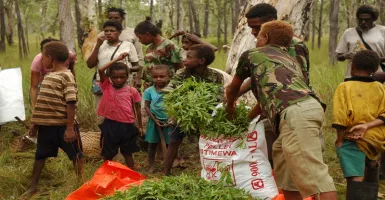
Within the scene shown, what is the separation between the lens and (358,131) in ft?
10.5

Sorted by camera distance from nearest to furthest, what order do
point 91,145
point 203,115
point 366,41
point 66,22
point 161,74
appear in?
point 203,115 < point 161,74 < point 366,41 < point 91,145 < point 66,22

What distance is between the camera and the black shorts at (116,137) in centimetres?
431

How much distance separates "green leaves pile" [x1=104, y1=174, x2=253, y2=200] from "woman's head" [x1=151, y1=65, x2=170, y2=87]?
1.45 metres

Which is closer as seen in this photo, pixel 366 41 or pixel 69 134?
pixel 69 134

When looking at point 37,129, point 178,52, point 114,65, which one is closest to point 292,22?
point 178,52

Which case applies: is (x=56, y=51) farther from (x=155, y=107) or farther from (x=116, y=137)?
(x=155, y=107)

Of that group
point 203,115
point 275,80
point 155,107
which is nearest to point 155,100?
point 155,107

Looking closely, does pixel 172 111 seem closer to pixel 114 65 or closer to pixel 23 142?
pixel 114 65

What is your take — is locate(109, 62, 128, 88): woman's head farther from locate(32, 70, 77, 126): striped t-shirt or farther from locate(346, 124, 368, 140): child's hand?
locate(346, 124, 368, 140): child's hand

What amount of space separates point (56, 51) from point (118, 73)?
0.64 meters

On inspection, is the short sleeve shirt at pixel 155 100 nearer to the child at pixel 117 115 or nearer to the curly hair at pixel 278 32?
the child at pixel 117 115

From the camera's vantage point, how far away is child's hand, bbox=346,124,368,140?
3178 millimetres

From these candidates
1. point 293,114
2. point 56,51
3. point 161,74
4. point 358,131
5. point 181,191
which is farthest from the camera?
point 161,74

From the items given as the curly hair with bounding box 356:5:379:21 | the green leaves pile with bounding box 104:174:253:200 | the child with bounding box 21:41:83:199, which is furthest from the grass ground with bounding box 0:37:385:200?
the curly hair with bounding box 356:5:379:21
